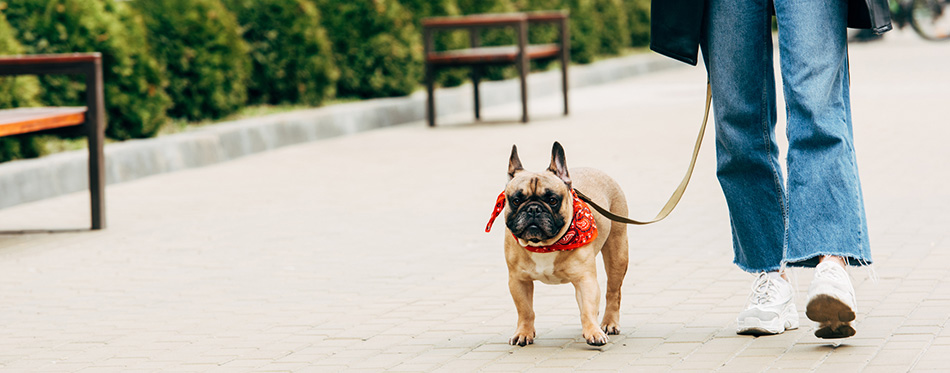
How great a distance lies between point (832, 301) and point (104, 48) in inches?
292

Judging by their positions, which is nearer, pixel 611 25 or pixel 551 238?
pixel 551 238

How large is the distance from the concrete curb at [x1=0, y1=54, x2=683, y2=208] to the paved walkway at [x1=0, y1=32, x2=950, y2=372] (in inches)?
5.9

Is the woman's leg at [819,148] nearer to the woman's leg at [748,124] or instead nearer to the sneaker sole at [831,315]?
the sneaker sole at [831,315]

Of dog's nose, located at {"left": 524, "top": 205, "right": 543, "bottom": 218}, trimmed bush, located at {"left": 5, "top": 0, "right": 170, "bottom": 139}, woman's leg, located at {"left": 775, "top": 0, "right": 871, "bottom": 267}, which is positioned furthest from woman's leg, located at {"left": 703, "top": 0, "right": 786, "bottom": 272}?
trimmed bush, located at {"left": 5, "top": 0, "right": 170, "bottom": 139}

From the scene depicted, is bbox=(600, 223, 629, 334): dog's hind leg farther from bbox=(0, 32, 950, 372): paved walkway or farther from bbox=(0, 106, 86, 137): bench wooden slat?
bbox=(0, 106, 86, 137): bench wooden slat

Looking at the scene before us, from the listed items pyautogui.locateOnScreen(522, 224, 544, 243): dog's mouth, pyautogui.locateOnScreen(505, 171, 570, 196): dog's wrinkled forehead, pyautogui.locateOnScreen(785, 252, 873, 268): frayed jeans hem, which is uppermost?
pyautogui.locateOnScreen(505, 171, 570, 196): dog's wrinkled forehead

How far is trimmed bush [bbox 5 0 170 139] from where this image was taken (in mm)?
10312

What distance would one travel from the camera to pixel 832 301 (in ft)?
13.4

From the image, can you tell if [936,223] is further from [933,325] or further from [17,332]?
[17,332]

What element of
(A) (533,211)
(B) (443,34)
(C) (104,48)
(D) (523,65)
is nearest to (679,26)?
(A) (533,211)

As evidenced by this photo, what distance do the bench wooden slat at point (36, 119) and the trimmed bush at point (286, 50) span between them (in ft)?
18.6

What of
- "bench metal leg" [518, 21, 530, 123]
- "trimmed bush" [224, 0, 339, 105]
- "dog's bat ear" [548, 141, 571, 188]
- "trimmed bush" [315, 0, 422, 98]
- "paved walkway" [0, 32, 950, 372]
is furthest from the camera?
"trimmed bush" [315, 0, 422, 98]

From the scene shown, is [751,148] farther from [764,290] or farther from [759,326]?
[759,326]

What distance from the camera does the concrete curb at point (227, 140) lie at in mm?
9016
